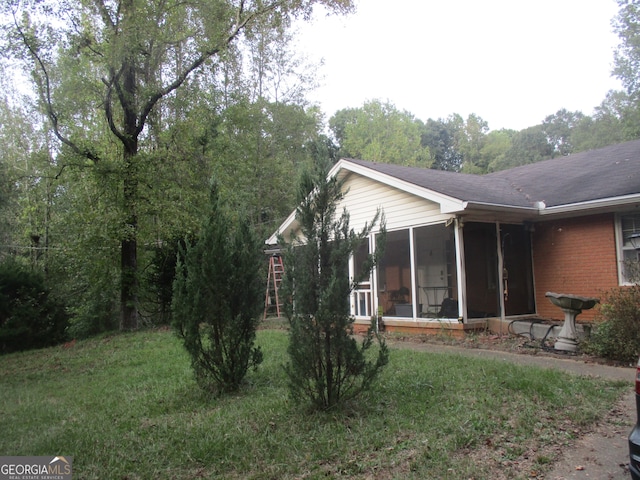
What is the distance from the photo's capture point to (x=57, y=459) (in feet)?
13.9

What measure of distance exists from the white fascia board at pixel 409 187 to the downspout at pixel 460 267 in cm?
57

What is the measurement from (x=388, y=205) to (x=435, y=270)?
1907 mm

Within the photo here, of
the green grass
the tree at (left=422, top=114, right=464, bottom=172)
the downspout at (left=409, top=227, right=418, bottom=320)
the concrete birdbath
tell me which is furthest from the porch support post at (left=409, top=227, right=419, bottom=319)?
the tree at (left=422, top=114, right=464, bottom=172)

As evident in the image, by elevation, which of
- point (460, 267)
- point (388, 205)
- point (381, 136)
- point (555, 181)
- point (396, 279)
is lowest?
point (396, 279)

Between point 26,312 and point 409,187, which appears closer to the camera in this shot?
point 409,187

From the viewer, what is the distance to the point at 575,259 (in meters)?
10.0

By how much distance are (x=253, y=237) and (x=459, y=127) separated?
47.2 metres

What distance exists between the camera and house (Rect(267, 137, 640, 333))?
31.0 feet

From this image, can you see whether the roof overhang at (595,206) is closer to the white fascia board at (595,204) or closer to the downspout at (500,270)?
the white fascia board at (595,204)

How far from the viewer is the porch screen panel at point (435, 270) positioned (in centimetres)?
1046

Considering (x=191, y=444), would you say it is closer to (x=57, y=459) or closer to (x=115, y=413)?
(x=57, y=459)

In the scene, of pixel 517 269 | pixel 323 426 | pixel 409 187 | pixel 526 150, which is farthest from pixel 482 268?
pixel 526 150

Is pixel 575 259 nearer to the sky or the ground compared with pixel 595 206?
nearer to the ground

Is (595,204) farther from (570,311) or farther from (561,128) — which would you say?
(561,128)
